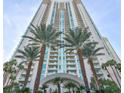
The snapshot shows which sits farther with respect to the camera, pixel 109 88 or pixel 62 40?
pixel 62 40

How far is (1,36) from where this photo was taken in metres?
6.20

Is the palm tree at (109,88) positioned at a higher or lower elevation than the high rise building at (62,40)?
lower

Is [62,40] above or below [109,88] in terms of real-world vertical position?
above

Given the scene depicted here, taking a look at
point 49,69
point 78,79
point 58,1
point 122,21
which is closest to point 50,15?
point 58,1

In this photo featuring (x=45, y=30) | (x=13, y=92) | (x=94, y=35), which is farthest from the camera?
(x=94, y=35)

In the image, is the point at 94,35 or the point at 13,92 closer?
the point at 13,92

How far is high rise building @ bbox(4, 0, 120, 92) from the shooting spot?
55219 mm

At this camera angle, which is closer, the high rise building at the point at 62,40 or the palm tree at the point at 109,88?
the palm tree at the point at 109,88

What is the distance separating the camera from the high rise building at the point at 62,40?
181ft

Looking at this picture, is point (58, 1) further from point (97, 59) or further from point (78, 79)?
point (78, 79)

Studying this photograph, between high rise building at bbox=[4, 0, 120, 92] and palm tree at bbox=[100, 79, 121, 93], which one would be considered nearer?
palm tree at bbox=[100, 79, 121, 93]

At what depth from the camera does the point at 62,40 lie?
66.7 meters

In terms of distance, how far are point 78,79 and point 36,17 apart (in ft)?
135

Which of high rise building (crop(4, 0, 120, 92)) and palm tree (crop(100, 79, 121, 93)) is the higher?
high rise building (crop(4, 0, 120, 92))
